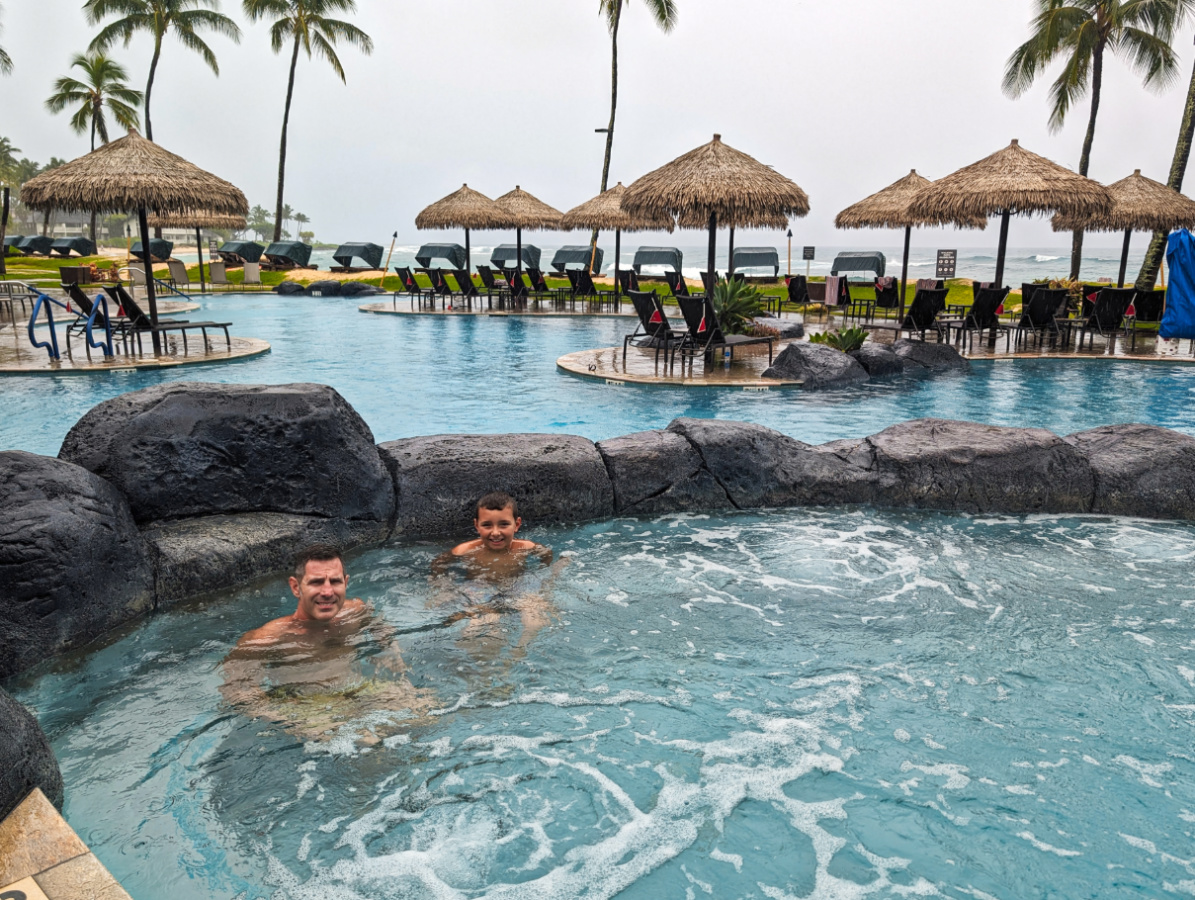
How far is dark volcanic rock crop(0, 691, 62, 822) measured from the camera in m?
2.50

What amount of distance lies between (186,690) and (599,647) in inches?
73.3

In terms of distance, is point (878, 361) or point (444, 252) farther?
point (444, 252)

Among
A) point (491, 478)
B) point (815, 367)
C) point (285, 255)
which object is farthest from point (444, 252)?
point (491, 478)

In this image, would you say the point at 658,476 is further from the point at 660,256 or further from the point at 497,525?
the point at 660,256

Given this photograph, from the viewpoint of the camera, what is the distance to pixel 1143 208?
16625mm

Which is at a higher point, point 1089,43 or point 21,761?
point 1089,43

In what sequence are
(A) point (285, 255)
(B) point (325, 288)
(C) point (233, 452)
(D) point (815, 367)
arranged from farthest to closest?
(A) point (285, 255) < (B) point (325, 288) < (D) point (815, 367) < (C) point (233, 452)

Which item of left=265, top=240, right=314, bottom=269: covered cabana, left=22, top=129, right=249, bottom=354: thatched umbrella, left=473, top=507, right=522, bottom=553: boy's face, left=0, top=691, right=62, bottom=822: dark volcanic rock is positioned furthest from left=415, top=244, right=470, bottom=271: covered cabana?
left=0, top=691, right=62, bottom=822: dark volcanic rock

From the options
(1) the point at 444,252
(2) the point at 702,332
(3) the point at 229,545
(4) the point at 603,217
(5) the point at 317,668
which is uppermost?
(4) the point at 603,217

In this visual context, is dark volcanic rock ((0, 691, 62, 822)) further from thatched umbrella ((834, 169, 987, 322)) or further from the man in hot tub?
thatched umbrella ((834, 169, 987, 322))

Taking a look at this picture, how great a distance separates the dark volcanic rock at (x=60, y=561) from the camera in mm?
3549

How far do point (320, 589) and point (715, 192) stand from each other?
12.1 m

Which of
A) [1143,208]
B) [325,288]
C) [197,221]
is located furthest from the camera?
[325,288]

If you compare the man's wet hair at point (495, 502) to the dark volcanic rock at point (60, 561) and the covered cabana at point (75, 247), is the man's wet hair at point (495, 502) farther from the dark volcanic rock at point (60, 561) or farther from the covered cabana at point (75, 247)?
the covered cabana at point (75, 247)
